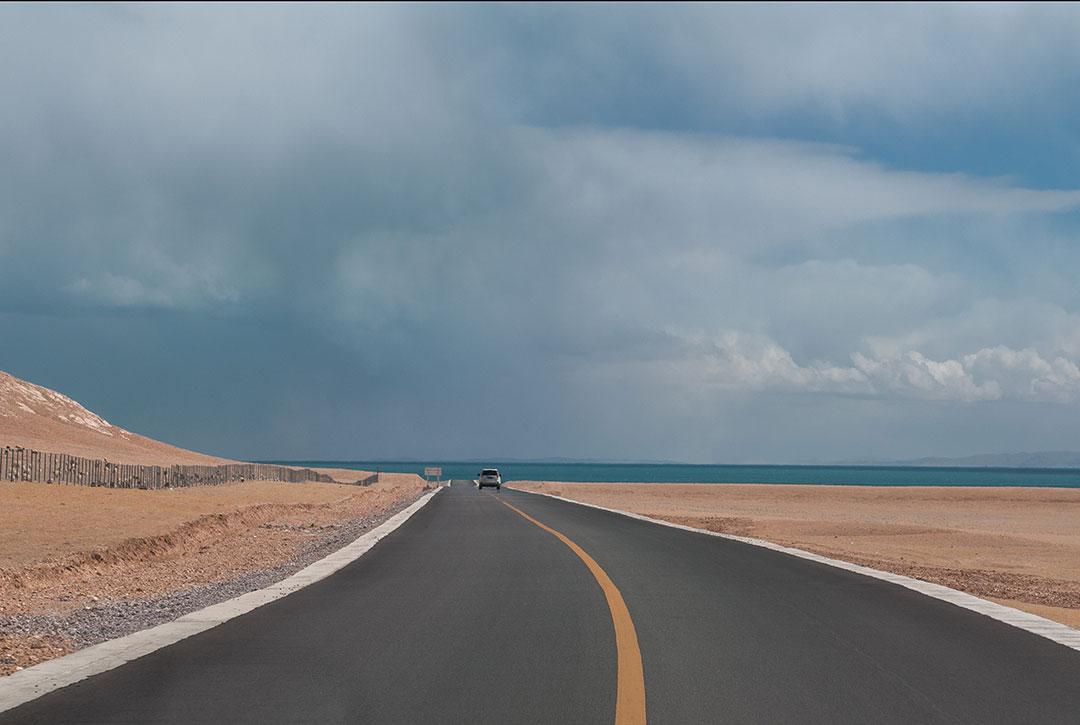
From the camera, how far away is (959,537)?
3712 centimetres

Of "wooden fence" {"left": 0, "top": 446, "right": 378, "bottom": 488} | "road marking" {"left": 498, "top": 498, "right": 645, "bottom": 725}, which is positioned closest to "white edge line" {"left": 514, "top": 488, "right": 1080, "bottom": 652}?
"road marking" {"left": 498, "top": 498, "right": 645, "bottom": 725}

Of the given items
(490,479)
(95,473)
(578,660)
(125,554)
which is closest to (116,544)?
(125,554)

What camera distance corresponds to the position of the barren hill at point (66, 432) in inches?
3775

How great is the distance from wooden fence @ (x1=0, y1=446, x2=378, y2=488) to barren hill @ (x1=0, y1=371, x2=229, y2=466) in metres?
25.4

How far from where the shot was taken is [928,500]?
282ft

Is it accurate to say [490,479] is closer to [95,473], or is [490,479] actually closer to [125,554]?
[95,473]

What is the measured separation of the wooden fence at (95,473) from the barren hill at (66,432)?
2543cm

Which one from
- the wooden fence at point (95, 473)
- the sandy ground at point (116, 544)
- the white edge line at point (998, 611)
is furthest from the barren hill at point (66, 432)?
the white edge line at point (998, 611)

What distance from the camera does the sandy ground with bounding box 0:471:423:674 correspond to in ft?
49.3

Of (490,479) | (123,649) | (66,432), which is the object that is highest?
(66,432)

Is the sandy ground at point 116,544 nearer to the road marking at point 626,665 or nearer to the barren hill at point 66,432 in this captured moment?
the road marking at point 626,665

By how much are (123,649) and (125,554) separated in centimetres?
1265

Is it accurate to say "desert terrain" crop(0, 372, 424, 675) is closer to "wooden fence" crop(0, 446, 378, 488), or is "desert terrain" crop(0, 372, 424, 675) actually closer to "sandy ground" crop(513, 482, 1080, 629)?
"wooden fence" crop(0, 446, 378, 488)

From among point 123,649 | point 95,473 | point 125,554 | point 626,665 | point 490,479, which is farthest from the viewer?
point 490,479
